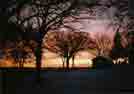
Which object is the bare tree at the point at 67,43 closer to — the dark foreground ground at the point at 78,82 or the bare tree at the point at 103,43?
the bare tree at the point at 103,43

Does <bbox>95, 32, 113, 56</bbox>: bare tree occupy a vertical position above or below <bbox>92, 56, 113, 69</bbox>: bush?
above

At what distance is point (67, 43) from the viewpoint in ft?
41.1

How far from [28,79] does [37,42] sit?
216 cm

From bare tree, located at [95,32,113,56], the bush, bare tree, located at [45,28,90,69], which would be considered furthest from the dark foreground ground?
bare tree, located at [95,32,113,56]

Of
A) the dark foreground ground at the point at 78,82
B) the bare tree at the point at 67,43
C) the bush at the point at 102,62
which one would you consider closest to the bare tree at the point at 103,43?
the bush at the point at 102,62

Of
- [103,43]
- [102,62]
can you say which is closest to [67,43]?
[103,43]

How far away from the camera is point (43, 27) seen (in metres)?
11.9

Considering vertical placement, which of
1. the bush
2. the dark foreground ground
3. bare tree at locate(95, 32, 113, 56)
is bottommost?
the dark foreground ground

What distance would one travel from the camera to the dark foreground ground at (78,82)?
992cm

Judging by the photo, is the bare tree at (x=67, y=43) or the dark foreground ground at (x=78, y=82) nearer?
the dark foreground ground at (x=78, y=82)

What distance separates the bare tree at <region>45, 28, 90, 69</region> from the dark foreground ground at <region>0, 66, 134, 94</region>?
1387mm

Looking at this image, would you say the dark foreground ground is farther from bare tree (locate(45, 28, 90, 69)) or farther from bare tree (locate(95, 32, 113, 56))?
bare tree (locate(95, 32, 113, 56))

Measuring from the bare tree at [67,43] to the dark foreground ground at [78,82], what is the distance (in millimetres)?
1387

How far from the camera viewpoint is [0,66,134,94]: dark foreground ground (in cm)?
992
